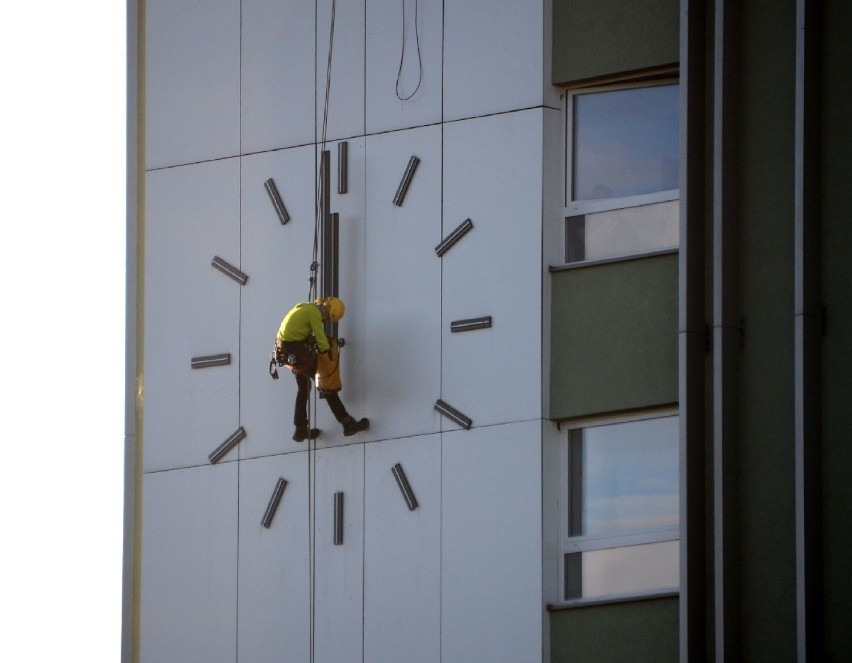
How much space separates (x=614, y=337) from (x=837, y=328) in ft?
6.88

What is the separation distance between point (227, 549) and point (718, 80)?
233 inches

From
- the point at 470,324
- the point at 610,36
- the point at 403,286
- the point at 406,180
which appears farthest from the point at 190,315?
the point at 610,36

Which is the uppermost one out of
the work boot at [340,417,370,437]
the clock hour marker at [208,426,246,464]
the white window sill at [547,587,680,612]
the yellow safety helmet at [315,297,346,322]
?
the yellow safety helmet at [315,297,346,322]

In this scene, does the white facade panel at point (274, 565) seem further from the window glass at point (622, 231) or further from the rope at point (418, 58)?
A: the rope at point (418, 58)

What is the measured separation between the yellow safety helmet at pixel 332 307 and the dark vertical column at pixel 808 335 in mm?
4260

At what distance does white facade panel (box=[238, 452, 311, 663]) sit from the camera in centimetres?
1831

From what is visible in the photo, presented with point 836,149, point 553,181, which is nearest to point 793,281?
point 836,149

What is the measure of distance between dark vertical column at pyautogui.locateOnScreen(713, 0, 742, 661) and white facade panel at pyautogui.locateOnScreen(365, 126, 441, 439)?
2909mm

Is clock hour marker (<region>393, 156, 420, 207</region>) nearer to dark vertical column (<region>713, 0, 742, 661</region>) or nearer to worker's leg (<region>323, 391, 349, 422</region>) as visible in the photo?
worker's leg (<region>323, 391, 349, 422</region>)

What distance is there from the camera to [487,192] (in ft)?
59.0

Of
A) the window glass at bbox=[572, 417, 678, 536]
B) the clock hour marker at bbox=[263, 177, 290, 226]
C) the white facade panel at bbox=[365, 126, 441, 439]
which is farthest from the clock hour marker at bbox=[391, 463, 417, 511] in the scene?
the clock hour marker at bbox=[263, 177, 290, 226]

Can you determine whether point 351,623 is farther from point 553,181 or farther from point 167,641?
point 553,181

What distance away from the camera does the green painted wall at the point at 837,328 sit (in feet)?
49.8

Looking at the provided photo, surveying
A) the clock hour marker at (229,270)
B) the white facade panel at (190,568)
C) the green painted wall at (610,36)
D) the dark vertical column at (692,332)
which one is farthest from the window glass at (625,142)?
the white facade panel at (190,568)
